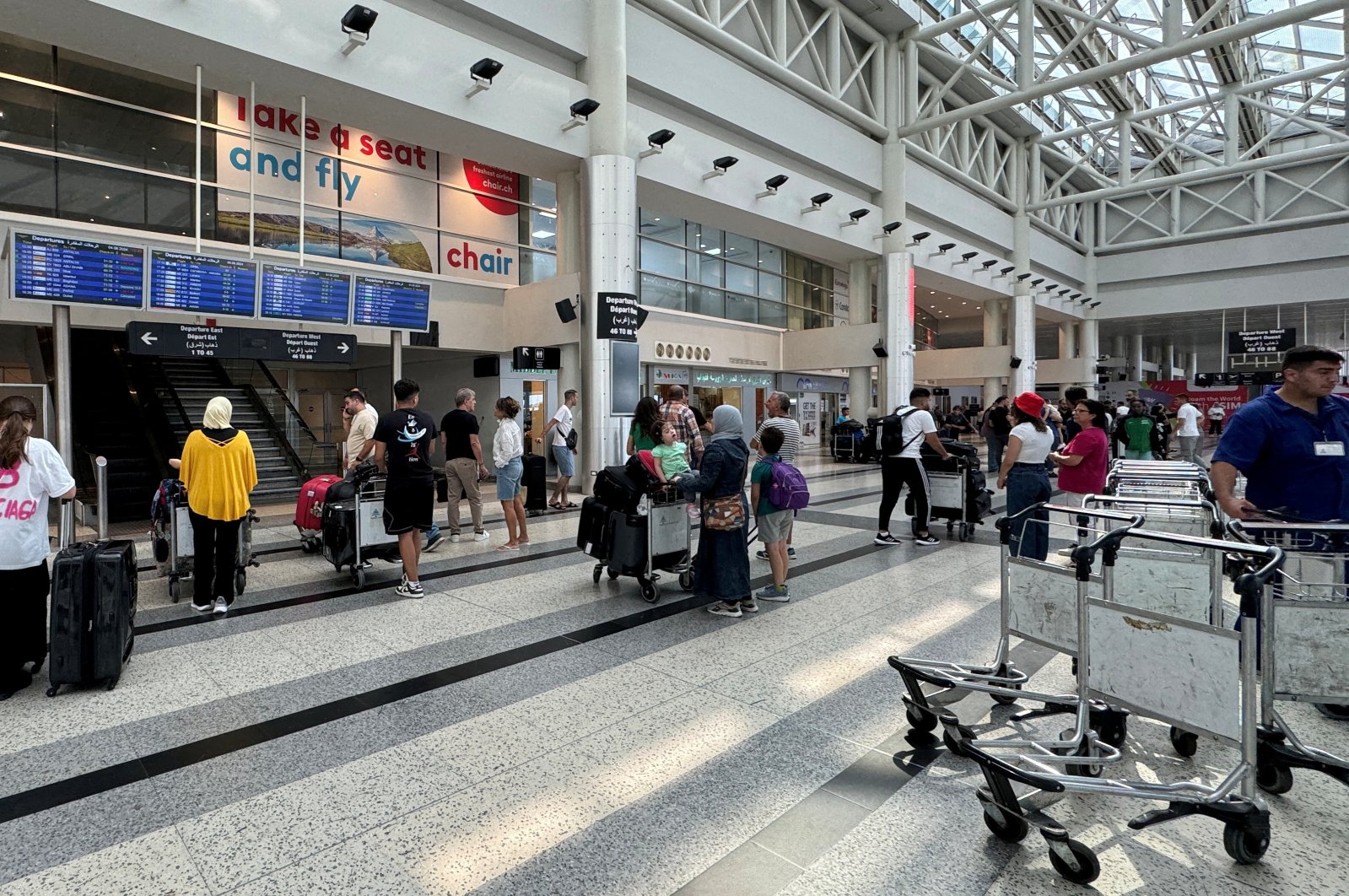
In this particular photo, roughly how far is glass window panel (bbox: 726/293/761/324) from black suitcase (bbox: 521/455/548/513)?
38.0 ft

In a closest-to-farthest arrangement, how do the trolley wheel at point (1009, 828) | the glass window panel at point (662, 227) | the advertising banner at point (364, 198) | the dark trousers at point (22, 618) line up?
the trolley wheel at point (1009, 828) < the dark trousers at point (22, 618) < the advertising banner at point (364, 198) < the glass window panel at point (662, 227)

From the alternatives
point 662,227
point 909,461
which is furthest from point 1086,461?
point 662,227

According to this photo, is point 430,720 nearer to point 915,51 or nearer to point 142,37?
point 142,37

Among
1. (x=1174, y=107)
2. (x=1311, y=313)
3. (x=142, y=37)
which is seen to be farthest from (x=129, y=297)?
(x=1311, y=313)

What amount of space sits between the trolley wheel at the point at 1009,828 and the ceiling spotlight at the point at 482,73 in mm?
10189

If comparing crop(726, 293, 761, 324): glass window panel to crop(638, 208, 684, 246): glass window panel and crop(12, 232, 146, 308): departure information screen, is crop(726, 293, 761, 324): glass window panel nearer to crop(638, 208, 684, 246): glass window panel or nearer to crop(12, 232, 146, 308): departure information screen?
crop(638, 208, 684, 246): glass window panel

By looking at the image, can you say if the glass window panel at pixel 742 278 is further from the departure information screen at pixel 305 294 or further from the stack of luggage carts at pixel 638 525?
the stack of luggage carts at pixel 638 525

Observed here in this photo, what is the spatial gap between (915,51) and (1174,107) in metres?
6.44

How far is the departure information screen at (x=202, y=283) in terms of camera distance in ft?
28.3

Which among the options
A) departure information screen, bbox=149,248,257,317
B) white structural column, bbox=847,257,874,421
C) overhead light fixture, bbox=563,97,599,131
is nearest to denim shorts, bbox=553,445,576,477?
departure information screen, bbox=149,248,257,317

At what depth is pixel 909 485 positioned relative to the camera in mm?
7840

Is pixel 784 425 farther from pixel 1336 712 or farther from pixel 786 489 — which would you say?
pixel 1336 712

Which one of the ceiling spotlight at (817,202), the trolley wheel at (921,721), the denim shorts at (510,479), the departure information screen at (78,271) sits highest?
the ceiling spotlight at (817,202)

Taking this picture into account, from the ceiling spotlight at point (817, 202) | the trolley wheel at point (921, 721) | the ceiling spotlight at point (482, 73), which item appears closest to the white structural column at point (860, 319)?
the ceiling spotlight at point (817, 202)
